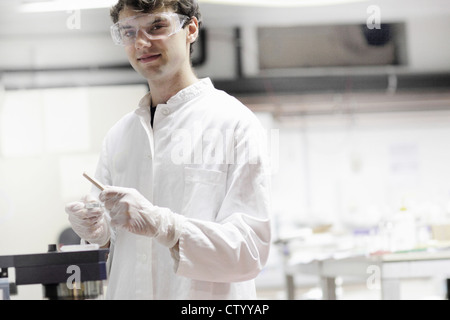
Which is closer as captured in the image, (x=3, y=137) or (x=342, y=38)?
(x=3, y=137)

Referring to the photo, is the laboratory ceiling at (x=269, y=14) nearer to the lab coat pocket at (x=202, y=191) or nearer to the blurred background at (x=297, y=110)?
the blurred background at (x=297, y=110)

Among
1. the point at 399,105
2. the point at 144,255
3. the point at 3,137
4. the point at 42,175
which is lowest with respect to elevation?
the point at 144,255

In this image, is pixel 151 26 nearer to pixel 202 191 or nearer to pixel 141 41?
pixel 141 41

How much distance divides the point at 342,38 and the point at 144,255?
4.98 meters

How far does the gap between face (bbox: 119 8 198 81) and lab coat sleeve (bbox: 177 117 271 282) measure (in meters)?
0.22

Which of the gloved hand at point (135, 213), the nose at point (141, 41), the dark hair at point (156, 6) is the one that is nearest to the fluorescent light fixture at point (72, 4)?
the dark hair at point (156, 6)

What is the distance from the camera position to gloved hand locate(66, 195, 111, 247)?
1354 millimetres

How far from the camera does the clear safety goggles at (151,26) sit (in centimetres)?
140

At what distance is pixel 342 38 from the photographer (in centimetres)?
602

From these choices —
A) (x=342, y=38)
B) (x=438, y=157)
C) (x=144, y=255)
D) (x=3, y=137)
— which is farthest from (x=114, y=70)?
(x=438, y=157)

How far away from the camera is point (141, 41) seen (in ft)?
4.56

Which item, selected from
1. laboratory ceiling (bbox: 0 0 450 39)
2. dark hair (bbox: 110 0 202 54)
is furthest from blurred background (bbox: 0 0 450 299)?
dark hair (bbox: 110 0 202 54)

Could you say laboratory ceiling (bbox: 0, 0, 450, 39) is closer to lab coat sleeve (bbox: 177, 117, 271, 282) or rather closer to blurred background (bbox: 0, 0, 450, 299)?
blurred background (bbox: 0, 0, 450, 299)

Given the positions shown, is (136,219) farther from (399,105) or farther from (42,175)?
(399,105)
